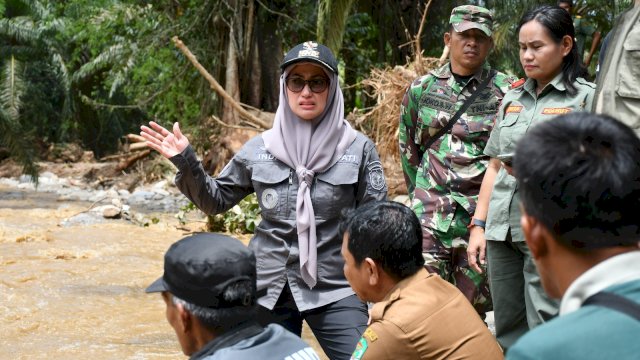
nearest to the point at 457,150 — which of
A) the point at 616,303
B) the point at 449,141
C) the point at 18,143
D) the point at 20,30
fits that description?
the point at 449,141

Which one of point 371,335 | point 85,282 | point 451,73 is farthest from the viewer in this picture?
point 85,282

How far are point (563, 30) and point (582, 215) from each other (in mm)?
2415

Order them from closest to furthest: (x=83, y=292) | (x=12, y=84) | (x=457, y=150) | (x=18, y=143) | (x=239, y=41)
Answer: (x=457, y=150), (x=83, y=292), (x=239, y=41), (x=18, y=143), (x=12, y=84)

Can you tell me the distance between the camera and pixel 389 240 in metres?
3.38

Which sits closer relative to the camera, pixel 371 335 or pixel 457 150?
pixel 371 335

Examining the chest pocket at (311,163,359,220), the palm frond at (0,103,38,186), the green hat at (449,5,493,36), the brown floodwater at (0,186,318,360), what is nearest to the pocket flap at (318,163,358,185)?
the chest pocket at (311,163,359,220)

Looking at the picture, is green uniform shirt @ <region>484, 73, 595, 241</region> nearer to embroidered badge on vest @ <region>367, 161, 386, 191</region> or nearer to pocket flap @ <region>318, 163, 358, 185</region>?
embroidered badge on vest @ <region>367, 161, 386, 191</region>

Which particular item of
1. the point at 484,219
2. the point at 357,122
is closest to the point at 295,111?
the point at 484,219

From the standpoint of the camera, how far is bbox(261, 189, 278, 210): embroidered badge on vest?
3891mm

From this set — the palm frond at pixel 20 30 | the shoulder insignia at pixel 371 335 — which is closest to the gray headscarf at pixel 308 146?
the shoulder insignia at pixel 371 335

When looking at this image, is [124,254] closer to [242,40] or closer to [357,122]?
[357,122]

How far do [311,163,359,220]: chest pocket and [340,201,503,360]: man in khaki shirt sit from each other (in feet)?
0.90

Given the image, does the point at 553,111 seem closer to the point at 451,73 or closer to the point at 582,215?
the point at 451,73

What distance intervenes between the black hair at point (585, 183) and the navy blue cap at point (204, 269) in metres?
0.97
